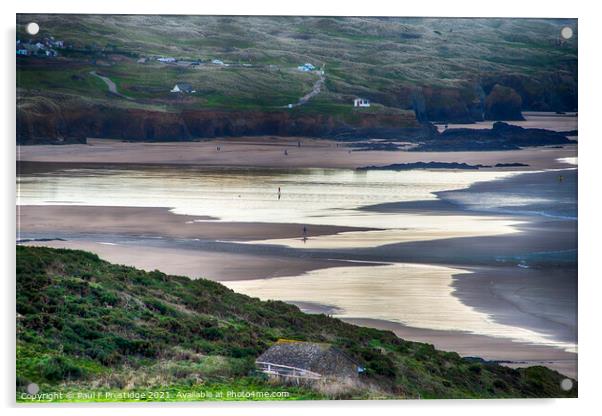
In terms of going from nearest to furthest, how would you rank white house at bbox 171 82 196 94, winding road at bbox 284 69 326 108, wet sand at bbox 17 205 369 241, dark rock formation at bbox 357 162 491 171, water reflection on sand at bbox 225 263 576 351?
1. water reflection on sand at bbox 225 263 576 351
2. wet sand at bbox 17 205 369 241
3. white house at bbox 171 82 196 94
4. winding road at bbox 284 69 326 108
5. dark rock formation at bbox 357 162 491 171

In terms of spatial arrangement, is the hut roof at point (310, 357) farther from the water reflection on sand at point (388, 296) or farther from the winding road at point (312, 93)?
the winding road at point (312, 93)

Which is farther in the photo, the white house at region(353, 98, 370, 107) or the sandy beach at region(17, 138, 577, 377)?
the white house at region(353, 98, 370, 107)

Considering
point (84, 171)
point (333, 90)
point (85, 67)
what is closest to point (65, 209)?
point (84, 171)

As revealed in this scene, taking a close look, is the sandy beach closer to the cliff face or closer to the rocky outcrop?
the cliff face

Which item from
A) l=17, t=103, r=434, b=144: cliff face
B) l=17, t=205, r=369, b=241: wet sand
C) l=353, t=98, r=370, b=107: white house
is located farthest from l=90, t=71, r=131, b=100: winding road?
l=353, t=98, r=370, b=107: white house

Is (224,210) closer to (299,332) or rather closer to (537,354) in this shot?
(299,332)

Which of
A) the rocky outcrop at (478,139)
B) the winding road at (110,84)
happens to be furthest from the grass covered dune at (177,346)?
the rocky outcrop at (478,139)

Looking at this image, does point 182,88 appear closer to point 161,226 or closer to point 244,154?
point 244,154
